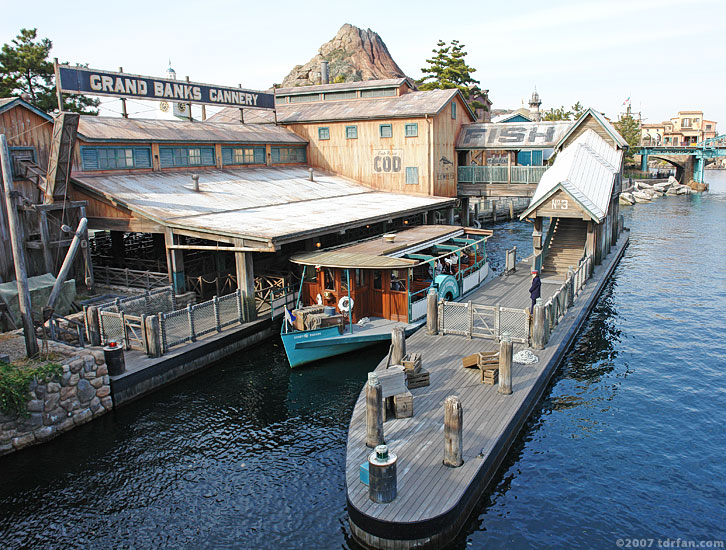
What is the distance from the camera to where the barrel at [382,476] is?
36.7 ft

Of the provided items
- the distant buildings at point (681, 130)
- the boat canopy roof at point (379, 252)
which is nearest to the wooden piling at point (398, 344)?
the boat canopy roof at point (379, 252)

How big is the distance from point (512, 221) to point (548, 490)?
2061 inches

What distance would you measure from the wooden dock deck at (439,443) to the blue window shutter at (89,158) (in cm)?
1851

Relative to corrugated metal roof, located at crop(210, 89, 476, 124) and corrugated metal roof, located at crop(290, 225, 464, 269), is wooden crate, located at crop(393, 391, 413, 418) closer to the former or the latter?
corrugated metal roof, located at crop(290, 225, 464, 269)

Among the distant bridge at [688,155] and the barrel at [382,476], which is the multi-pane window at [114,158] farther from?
the distant bridge at [688,155]

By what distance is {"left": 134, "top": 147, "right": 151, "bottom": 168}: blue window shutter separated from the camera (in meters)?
29.8

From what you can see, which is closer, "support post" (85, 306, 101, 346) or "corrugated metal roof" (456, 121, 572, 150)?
"support post" (85, 306, 101, 346)

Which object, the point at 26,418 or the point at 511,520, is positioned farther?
the point at 26,418

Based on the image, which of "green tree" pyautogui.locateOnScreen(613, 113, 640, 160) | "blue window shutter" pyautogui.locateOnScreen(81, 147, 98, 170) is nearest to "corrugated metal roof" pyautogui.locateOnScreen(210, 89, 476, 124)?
"blue window shutter" pyautogui.locateOnScreen(81, 147, 98, 170)

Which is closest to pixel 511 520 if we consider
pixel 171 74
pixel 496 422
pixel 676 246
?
pixel 496 422

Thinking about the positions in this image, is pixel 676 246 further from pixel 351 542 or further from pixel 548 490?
pixel 351 542

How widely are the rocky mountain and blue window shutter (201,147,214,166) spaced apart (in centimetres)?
8747

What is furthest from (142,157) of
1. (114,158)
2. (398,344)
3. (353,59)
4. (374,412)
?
(353,59)

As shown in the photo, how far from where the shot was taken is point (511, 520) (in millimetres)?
12453
